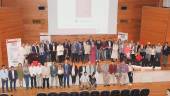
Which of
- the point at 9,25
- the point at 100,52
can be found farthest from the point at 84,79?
the point at 9,25

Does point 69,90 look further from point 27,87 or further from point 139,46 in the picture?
point 139,46

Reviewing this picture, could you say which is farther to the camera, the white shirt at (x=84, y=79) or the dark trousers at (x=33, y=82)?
the white shirt at (x=84, y=79)

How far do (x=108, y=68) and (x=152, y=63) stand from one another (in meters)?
3.44

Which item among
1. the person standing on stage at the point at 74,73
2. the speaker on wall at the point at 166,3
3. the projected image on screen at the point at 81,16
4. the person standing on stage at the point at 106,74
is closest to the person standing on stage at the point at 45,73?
the person standing on stage at the point at 74,73

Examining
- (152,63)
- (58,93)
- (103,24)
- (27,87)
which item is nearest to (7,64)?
(27,87)

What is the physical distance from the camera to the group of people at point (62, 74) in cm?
1655

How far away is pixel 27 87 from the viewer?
1705 centimetres

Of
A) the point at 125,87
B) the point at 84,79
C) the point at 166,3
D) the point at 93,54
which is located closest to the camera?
the point at 84,79

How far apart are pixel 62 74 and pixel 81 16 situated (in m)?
5.68

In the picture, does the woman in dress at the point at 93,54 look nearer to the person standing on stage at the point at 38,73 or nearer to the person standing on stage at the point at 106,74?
the person standing on stage at the point at 106,74

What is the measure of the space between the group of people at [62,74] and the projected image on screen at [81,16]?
13.4 ft

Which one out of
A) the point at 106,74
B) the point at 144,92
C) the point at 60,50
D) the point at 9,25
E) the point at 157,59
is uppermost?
the point at 9,25

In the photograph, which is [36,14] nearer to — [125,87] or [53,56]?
[53,56]

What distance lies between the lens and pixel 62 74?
55.9ft
